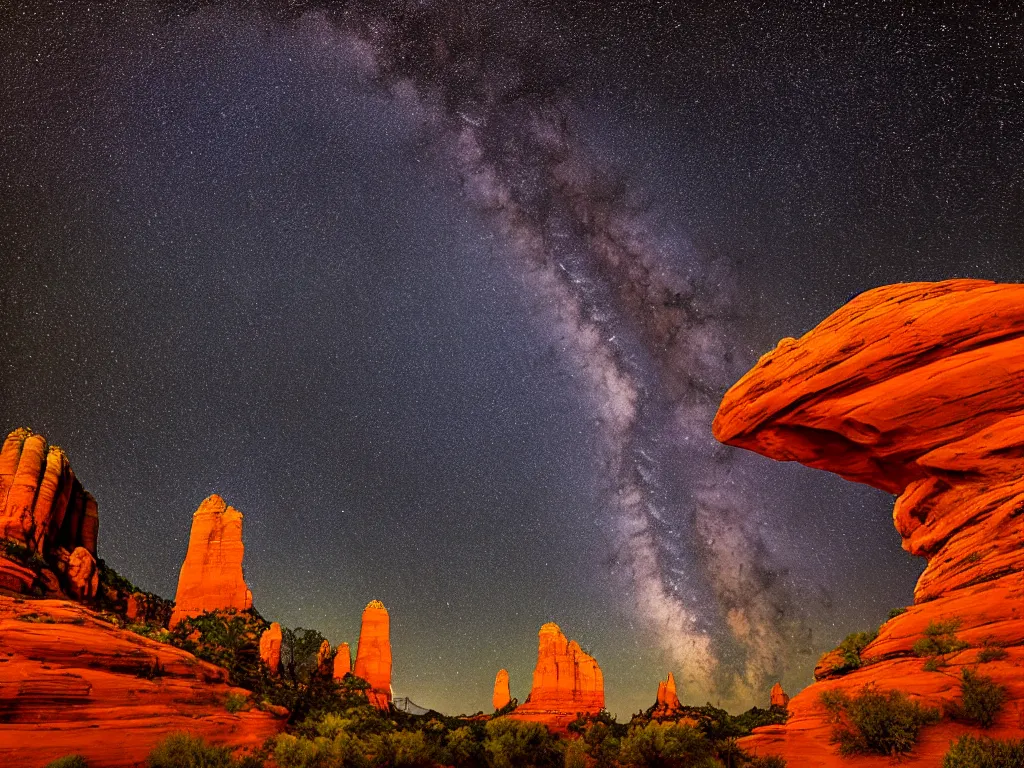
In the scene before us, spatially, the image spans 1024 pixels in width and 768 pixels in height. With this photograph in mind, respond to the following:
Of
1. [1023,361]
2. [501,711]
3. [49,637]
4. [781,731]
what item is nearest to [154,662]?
[49,637]

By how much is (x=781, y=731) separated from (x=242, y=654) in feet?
141

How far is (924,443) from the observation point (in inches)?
722

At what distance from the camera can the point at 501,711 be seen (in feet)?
250

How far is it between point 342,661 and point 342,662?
4.5 inches

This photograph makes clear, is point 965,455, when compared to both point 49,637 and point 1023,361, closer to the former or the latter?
point 1023,361

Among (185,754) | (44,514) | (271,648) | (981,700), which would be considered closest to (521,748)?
(185,754)

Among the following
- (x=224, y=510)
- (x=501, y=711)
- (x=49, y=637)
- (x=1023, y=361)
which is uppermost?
(x=224, y=510)

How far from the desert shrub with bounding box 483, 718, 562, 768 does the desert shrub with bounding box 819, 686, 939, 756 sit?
19.1 meters

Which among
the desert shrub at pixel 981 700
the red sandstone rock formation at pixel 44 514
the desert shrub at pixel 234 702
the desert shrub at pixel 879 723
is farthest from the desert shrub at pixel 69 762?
the desert shrub at pixel 981 700

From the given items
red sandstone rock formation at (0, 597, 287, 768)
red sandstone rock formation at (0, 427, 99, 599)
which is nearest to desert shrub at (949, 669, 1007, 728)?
red sandstone rock formation at (0, 597, 287, 768)

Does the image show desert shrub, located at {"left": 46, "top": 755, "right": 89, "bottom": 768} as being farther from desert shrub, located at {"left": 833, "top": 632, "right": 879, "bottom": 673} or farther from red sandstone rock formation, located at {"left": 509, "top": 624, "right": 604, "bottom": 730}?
red sandstone rock formation, located at {"left": 509, "top": 624, "right": 604, "bottom": 730}

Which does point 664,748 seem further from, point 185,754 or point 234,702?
point 234,702

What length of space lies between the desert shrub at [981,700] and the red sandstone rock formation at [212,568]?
5632 cm

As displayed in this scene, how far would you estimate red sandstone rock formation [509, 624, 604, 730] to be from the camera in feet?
242
